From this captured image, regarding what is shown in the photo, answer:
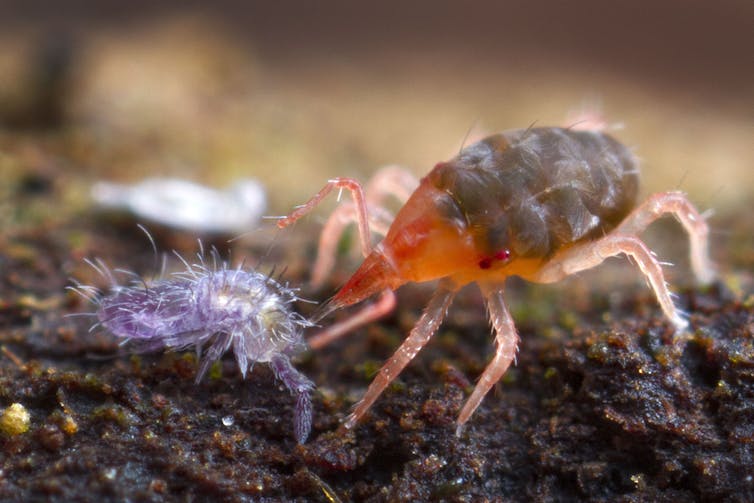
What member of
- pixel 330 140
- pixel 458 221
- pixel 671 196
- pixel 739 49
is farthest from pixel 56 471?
pixel 739 49

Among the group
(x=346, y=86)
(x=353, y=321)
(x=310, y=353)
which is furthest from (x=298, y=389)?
(x=346, y=86)

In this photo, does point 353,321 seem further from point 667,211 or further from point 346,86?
point 346,86

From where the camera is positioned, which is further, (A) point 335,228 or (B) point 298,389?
(A) point 335,228

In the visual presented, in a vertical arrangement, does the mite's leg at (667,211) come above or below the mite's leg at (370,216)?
above

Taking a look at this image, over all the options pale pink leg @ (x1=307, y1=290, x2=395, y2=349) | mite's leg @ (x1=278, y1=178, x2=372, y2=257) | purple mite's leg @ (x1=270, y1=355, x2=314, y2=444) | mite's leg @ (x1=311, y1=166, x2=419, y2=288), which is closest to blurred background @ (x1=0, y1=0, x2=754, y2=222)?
mite's leg @ (x1=311, y1=166, x2=419, y2=288)

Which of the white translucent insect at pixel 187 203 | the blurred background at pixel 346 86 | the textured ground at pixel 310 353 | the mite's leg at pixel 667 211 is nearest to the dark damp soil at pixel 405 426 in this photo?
the textured ground at pixel 310 353

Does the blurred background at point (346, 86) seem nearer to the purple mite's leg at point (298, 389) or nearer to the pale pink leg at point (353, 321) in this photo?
the pale pink leg at point (353, 321)

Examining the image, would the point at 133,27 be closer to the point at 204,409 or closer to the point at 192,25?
the point at 192,25
